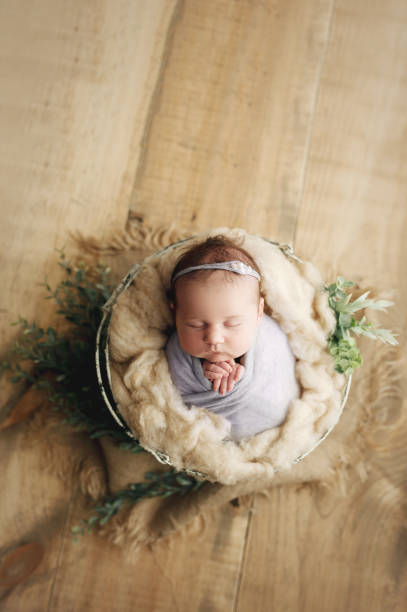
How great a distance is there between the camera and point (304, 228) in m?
1.75

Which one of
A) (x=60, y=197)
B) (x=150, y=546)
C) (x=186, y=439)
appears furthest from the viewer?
(x=60, y=197)

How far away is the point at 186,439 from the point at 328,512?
0.71 m

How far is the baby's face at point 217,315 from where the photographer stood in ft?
3.69

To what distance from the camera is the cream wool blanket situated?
128cm

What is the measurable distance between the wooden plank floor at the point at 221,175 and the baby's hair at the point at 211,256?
50 cm

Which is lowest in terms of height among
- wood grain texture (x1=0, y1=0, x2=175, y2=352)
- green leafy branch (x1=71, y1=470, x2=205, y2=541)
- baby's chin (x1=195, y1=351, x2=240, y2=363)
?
green leafy branch (x1=71, y1=470, x2=205, y2=541)

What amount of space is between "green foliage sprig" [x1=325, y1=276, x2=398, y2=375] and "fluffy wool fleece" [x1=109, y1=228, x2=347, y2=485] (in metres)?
0.02

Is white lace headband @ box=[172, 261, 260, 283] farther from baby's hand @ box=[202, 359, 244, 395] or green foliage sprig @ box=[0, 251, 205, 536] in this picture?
green foliage sprig @ box=[0, 251, 205, 536]

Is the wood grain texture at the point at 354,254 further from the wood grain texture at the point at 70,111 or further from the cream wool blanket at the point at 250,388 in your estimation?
the wood grain texture at the point at 70,111

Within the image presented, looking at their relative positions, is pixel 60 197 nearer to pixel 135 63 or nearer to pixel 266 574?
pixel 135 63

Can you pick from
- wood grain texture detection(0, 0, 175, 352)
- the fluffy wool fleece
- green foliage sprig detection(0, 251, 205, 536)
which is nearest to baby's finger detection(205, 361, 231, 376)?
the fluffy wool fleece

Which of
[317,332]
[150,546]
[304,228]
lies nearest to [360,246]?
[304,228]

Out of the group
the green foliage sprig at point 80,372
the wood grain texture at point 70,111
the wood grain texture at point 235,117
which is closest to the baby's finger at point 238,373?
the green foliage sprig at point 80,372

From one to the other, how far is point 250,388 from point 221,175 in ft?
2.75
